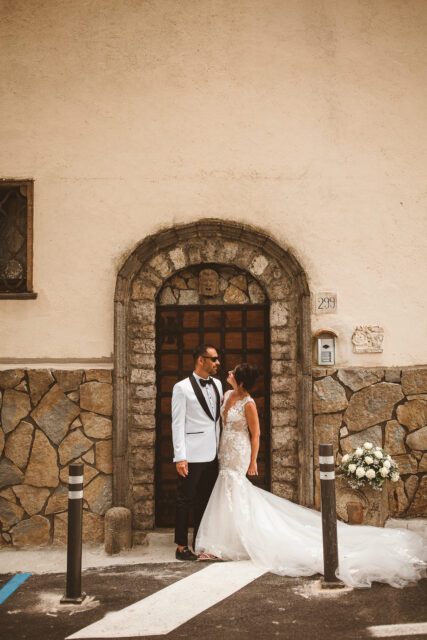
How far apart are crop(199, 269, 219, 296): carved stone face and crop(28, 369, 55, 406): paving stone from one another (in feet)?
5.93

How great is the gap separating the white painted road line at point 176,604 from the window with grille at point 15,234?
11.3 ft

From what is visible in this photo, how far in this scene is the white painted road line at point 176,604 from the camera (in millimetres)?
4121

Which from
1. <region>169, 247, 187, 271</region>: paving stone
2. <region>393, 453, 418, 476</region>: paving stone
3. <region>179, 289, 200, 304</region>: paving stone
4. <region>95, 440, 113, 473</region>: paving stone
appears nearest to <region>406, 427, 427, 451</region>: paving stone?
<region>393, 453, 418, 476</region>: paving stone

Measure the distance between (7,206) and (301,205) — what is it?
315 cm

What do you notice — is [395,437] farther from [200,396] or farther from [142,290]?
[142,290]

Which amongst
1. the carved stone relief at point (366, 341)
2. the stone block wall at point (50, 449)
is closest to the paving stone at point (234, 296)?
the carved stone relief at point (366, 341)

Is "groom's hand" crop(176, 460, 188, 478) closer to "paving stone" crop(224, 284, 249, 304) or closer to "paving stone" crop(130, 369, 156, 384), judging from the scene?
"paving stone" crop(130, 369, 156, 384)

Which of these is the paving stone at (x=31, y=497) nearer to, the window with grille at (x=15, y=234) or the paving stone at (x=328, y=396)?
the window with grille at (x=15, y=234)

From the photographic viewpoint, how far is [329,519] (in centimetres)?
473

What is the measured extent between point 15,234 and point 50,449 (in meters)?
2.32

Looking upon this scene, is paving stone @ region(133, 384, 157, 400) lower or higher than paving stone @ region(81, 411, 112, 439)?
higher

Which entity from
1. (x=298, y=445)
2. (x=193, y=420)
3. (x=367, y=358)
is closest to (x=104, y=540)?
(x=193, y=420)

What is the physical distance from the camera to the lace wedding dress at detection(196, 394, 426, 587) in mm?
4961

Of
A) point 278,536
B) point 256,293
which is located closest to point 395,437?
point 278,536
